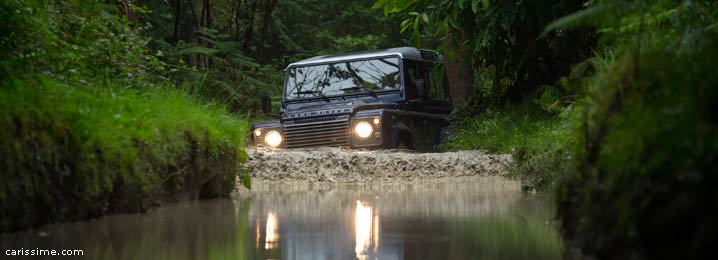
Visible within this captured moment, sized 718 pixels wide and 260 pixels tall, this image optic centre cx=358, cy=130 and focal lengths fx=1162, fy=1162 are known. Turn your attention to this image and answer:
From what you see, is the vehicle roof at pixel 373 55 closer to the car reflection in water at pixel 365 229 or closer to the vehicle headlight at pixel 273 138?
the vehicle headlight at pixel 273 138

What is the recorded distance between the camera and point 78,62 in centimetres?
968

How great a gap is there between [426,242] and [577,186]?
0.89 m

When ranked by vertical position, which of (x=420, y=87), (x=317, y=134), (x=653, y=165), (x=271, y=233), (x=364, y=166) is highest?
(x=420, y=87)

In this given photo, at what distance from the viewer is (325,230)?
A: 6.91 metres

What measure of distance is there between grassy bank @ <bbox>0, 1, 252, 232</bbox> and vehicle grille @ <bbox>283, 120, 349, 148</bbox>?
501cm

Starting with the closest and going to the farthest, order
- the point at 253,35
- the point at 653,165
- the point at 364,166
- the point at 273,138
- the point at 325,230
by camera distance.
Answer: the point at 653,165, the point at 325,230, the point at 364,166, the point at 273,138, the point at 253,35

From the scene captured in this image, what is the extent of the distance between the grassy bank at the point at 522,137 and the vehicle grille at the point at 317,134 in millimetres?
2092

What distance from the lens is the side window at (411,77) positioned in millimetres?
17750

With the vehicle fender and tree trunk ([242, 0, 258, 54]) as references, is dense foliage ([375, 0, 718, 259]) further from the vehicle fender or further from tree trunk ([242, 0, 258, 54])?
tree trunk ([242, 0, 258, 54])

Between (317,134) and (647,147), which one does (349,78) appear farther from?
(647,147)

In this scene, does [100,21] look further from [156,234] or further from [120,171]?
[156,234]

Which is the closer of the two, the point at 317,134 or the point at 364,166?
the point at 364,166

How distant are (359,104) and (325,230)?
1039cm

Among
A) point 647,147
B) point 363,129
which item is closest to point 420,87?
point 363,129
